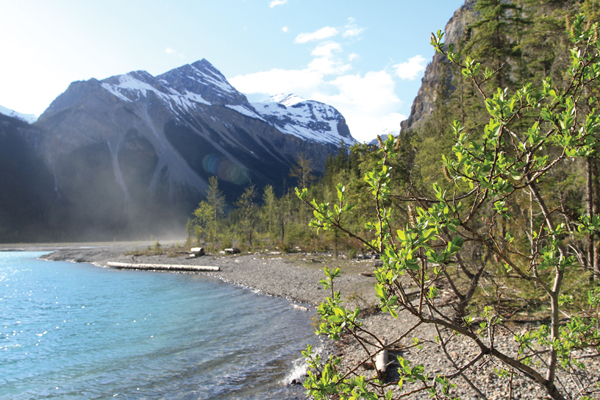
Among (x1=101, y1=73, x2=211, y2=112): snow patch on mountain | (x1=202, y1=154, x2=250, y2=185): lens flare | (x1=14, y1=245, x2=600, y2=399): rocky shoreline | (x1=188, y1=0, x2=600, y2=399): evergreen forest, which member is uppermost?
(x1=101, y1=73, x2=211, y2=112): snow patch on mountain

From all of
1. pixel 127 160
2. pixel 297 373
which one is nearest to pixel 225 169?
pixel 127 160

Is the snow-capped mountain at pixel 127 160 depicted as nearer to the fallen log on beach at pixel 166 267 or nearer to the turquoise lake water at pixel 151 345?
the fallen log on beach at pixel 166 267

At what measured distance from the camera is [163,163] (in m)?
124

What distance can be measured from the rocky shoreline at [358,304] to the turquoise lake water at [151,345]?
158 cm

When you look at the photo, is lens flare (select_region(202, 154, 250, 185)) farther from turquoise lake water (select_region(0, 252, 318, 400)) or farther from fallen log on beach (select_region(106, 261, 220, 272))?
turquoise lake water (select_region(0, 252, 318, 400))

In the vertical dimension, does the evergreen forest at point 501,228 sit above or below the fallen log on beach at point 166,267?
above

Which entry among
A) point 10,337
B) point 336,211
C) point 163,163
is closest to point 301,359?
point 336,211

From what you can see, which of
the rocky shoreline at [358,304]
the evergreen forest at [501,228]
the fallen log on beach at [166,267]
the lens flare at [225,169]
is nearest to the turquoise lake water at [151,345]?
the rocky shoreline at [358,304]

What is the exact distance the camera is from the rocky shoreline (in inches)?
203

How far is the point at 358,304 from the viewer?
477 inches

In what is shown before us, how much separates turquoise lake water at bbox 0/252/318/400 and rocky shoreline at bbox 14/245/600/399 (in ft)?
5.20

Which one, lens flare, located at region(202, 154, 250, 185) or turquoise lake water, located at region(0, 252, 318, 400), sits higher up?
lens flare, located at region(202, 154, 250, 185)

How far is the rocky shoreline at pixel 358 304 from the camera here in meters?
5.14

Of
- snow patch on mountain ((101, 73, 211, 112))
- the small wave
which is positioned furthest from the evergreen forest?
snow patch on mountain ((101, 73, 211, 112))
